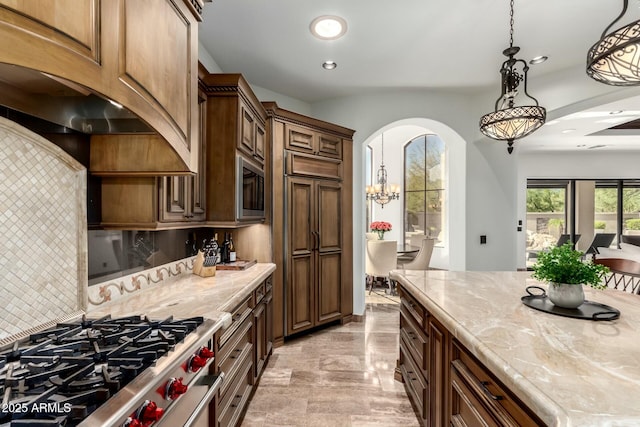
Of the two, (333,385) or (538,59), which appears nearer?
(333,385)

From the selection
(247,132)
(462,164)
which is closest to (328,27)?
(247,132)

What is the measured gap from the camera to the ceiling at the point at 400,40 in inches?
92.8

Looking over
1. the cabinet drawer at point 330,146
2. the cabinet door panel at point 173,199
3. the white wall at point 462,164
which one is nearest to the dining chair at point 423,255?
the white wall at point 462,164

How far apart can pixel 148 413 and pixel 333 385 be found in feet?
6.36

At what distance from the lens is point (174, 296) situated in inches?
71.5

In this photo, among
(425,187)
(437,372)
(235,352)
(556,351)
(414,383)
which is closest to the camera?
(556,351)

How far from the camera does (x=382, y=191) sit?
23.2 feet

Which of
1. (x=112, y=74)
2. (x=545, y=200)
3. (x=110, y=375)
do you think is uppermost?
(x=112, y=74)

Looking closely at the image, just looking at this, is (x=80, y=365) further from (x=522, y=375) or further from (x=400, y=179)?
(x=400, y=179)

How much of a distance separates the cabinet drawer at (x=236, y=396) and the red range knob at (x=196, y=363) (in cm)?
51

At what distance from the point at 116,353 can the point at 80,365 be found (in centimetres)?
10

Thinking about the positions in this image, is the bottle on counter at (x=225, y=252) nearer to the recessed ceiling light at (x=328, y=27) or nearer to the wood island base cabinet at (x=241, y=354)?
the wood island base cabinet at (x=241, y=354)

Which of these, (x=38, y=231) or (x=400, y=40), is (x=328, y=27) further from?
(x=38, y=231)

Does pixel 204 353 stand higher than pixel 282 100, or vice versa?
pixel 282 100
